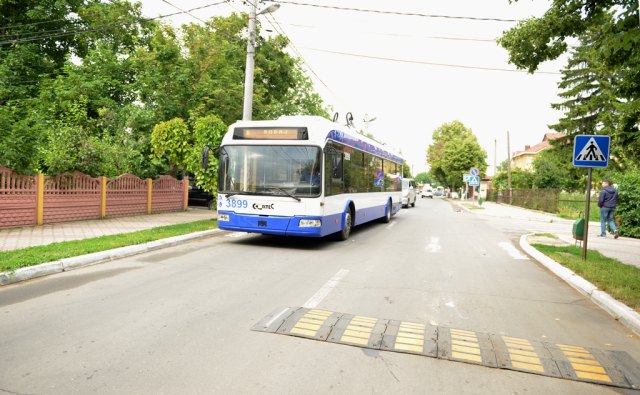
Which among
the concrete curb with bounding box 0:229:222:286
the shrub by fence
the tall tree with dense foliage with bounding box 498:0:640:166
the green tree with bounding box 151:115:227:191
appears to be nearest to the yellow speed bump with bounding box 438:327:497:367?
the tall tree with dense foliage with bounding box 498:0:640:166

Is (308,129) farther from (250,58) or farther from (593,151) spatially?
(250,58)

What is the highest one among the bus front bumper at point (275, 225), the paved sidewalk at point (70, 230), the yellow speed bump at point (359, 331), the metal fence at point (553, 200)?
the metal fence at point (553, 200)

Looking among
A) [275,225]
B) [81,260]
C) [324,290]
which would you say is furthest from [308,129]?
[81,260]

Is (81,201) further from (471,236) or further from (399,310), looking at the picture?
(471,236)

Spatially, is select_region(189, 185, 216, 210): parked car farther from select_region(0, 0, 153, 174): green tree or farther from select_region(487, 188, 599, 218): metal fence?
select_region(487, 188, 599, 218): metal fence

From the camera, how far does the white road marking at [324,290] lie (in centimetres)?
549

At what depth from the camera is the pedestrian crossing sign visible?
898 cm

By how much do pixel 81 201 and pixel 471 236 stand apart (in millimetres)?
12582

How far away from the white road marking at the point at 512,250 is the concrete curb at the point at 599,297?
600 mm

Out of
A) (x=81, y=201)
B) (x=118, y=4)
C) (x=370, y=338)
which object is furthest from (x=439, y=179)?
(x=370, y=338)

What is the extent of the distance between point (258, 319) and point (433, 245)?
25.3 ft

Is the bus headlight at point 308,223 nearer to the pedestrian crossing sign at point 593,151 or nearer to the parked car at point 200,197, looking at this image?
the pedestrian crossing sign at point 593,151

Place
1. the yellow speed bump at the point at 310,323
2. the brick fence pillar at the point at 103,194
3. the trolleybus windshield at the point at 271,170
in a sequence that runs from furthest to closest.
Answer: the brick fence pillar at the point at 103,194, the trolleybus windshield at the point at 271,170, the yellow speed bump at the point at 310,323

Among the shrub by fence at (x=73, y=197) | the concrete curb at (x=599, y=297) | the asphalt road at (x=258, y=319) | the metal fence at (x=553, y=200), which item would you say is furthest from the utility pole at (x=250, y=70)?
the metal fence at (x=553, y=200)
